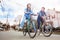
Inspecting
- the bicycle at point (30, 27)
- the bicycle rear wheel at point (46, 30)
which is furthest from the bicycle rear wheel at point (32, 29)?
the bicycle rear wheel at point (46, 30)

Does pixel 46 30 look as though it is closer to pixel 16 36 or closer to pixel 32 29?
pixel 32 29

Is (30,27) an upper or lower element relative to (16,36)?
upper

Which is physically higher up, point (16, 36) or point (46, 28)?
point (46, 28)

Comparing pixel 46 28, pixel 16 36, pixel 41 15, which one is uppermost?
pixel 41 15

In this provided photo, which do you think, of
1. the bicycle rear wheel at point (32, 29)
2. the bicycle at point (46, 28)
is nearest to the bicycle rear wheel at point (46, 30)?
the bicycle at point (46, 28)

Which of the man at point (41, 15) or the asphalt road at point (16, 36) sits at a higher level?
the man at point (41, 15)

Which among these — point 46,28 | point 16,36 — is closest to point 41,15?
point 46,28

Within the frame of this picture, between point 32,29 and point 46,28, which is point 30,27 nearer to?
point 32,29

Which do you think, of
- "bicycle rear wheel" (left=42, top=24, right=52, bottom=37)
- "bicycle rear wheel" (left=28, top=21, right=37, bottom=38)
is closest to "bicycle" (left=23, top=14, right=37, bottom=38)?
"bicycle rear wheel" (left=28, top=21, right=37, bottom=38)

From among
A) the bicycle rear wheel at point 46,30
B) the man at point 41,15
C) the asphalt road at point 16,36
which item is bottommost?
the asphalt road at point 16,36

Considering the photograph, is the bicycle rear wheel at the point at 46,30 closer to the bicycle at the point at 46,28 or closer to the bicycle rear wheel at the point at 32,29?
the bicycle at the point at 46,28

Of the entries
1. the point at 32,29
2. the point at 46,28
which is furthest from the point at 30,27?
the point at 46,28

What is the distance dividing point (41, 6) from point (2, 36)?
65cm

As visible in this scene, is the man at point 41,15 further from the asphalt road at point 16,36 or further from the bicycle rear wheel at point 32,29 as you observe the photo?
the asphalt road at point 16,36
